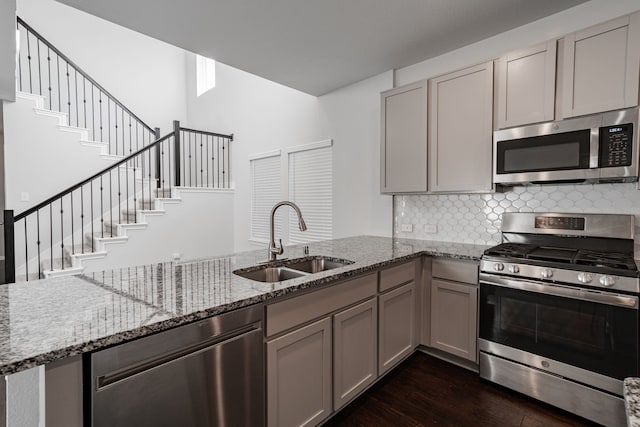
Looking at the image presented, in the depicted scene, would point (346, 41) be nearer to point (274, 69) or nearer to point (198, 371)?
A: point (274, 69)

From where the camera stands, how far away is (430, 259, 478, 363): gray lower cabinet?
7.57 ft

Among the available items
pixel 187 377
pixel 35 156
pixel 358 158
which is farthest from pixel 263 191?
pixel 187 377

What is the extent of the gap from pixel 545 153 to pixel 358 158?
6.09 feet

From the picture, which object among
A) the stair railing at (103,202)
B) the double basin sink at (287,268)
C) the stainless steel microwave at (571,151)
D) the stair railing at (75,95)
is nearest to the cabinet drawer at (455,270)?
the stainless steel microwave at (571,151)

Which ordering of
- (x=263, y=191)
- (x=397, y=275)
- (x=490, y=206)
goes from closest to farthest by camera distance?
(x=397, y=275), (x=490, y=206), (x=263, y=191)

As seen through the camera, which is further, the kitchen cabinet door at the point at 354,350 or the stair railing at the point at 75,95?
the stair railing at the point at 75,95

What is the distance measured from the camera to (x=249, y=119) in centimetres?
516

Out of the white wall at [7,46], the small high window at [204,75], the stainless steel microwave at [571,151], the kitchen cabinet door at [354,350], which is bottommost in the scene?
the kitchen cabinet door at [354,350]

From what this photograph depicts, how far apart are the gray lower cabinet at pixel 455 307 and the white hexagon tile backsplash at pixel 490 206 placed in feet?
1.80

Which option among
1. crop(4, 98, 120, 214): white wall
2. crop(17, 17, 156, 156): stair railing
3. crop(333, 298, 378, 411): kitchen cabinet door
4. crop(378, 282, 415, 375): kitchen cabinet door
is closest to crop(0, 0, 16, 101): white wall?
crop(4, 98, 120, 214): white wall

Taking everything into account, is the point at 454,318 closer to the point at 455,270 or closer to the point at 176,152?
the point at 455,270

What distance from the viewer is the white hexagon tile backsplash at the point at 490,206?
2150 mm

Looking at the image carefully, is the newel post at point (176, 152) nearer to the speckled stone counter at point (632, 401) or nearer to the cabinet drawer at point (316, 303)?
the cabinet drawer at point (316, 303)

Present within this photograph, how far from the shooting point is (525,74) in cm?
221
